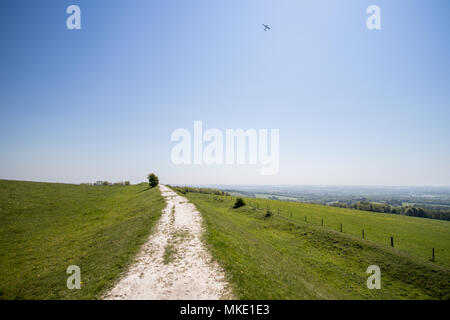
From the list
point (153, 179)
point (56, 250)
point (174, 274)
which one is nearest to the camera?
point (174, 274)

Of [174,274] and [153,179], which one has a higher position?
[153,179]

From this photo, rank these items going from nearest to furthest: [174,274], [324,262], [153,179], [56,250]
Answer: [174,274], [56,250], [324,262], [153,179]

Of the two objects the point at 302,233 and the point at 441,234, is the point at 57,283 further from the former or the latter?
the point at 441,234

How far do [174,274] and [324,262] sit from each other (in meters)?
22.1

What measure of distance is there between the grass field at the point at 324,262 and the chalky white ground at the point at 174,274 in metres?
1.16

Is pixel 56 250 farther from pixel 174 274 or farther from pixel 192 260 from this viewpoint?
pixel 192 260

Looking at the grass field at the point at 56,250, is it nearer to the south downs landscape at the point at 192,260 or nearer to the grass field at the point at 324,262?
the south downs landscape at the point at 192,260

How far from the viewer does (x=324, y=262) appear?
79.3ft

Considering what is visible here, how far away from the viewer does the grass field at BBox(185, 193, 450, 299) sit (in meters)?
13.1

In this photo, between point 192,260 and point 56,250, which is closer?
point 192,260

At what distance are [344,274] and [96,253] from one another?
92.3 ft

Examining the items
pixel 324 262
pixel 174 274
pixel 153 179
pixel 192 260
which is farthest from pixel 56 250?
pixel 153 179

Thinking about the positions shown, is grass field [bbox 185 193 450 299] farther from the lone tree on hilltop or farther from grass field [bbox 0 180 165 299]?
the lone tree on hilltop
